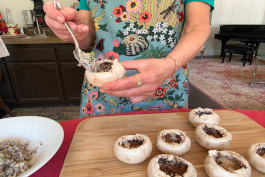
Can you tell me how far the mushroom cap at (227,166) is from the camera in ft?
1.68

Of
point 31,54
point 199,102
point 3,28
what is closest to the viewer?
point 199,102

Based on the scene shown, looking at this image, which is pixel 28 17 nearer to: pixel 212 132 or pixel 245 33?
pixel 212 132

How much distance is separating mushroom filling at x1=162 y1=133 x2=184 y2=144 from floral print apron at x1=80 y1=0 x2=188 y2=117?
254mm

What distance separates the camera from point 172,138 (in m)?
0.66

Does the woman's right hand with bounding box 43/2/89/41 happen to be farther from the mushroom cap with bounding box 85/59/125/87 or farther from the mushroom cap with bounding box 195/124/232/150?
the mushroom cap with bounding box 195/124/232/150

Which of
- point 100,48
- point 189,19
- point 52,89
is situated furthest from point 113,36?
point 52,89

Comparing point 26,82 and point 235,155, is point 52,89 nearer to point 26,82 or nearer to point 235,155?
A: point 26,82

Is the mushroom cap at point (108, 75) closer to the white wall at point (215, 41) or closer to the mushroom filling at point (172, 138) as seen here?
the mushroom filling at point (172, 138)

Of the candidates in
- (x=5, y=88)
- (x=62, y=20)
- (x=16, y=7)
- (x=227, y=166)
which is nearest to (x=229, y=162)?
(x=227, y=166)

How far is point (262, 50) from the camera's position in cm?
587

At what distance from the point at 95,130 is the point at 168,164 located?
324 mm

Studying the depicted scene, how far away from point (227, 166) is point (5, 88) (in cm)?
268

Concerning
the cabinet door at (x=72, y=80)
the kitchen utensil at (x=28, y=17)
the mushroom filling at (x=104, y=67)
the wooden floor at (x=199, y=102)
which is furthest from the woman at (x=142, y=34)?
the kitchen utensil at (x=28, y=17)

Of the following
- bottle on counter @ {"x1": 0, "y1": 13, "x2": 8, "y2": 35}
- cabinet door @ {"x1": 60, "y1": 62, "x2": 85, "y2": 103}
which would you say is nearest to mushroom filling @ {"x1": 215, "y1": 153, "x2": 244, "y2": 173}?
cabinet door @ {"x1": 60, "y1": 62, "x2": 85, "y2": 103}
